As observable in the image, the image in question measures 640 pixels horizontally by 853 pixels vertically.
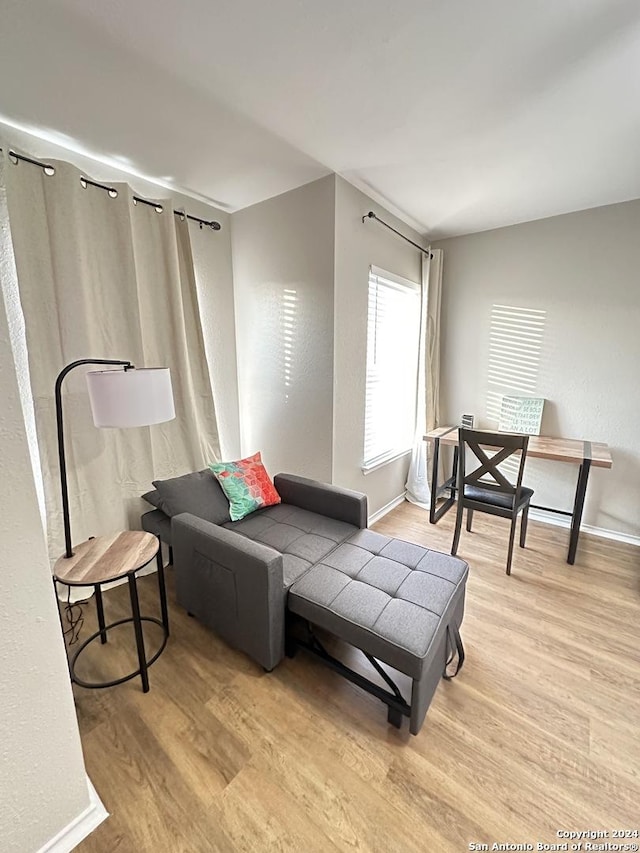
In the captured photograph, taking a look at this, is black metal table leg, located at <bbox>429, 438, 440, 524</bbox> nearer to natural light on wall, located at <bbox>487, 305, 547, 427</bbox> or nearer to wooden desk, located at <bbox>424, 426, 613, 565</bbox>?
wooden desk, located at <bbox>424, 426, 613, 565</bbox>

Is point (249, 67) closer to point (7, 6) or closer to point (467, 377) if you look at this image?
point (7, 6)

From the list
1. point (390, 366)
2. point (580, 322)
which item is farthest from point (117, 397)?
point (580, 322)

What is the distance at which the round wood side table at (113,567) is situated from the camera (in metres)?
1.36

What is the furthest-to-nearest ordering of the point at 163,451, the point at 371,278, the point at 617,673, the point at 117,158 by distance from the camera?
the point at 371,278
the point at 163,451
the point at 117,158
the point at 617,673

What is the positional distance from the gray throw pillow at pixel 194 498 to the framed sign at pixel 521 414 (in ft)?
8.28

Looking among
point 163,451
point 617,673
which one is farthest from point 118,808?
point 617,673

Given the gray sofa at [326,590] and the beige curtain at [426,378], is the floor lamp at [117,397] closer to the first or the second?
the gray sofa at [326,590]

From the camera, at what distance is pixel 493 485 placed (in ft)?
8.14

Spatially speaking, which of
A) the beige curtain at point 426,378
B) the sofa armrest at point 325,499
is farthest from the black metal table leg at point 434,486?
the sofa armrest at point 325,499

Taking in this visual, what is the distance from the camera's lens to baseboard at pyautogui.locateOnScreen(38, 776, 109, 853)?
3.27 feet

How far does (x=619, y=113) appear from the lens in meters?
1.64

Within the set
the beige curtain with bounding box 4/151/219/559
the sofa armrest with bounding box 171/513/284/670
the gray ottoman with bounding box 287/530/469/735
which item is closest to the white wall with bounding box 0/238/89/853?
the sofa armrest with bounding box 171/513/284/670

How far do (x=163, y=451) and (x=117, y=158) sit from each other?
1.76m

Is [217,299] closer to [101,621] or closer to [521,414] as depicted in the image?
[101,621]
